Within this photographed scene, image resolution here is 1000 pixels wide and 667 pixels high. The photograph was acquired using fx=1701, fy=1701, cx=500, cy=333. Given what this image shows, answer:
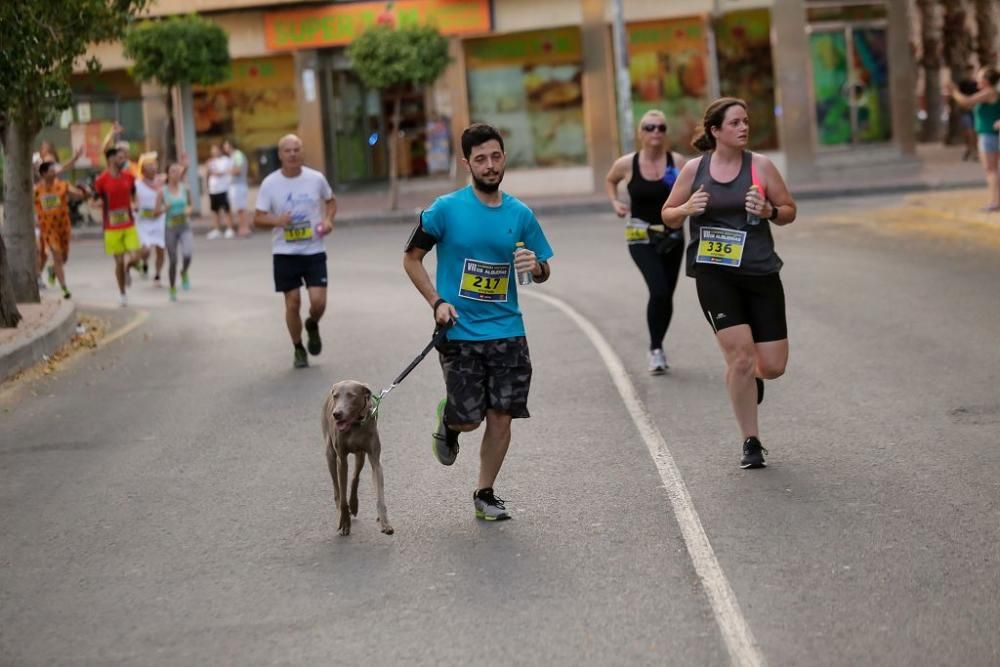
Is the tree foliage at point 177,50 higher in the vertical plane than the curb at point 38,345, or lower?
higher

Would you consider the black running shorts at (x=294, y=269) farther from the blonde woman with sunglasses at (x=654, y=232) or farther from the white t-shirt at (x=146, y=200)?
the white t-shirt at (x=146, y=200)

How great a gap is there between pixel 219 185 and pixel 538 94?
28.2 ft

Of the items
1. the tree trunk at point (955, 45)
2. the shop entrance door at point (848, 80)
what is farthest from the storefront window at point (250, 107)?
the tree trunk at point (955, 45)

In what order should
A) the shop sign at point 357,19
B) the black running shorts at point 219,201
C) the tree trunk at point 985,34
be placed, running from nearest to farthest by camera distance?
the black running shorts at point 219,201
the shop sign at point 357,19
the tree trunk at point 985,34

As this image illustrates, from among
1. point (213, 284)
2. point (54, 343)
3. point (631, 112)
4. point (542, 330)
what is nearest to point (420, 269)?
point (542, 330)

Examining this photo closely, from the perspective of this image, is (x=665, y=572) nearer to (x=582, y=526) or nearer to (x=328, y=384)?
(x=582, y=526)

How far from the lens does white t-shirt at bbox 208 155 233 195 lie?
1282 inches

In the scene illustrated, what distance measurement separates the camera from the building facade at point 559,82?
36.7 m

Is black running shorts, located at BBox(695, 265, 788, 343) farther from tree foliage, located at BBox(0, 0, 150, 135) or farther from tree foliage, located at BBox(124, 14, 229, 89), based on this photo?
tree foliage, located at BBox(124, 14, 229, 89)

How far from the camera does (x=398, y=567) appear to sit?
6852 mm

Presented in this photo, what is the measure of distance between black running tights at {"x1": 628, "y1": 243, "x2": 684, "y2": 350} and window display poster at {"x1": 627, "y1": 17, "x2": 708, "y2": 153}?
25.9 m

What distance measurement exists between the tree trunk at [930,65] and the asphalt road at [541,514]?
114 feet

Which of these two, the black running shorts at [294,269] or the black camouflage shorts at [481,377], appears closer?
the black camouflage shorts at [481,377]

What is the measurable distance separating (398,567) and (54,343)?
995 cm
